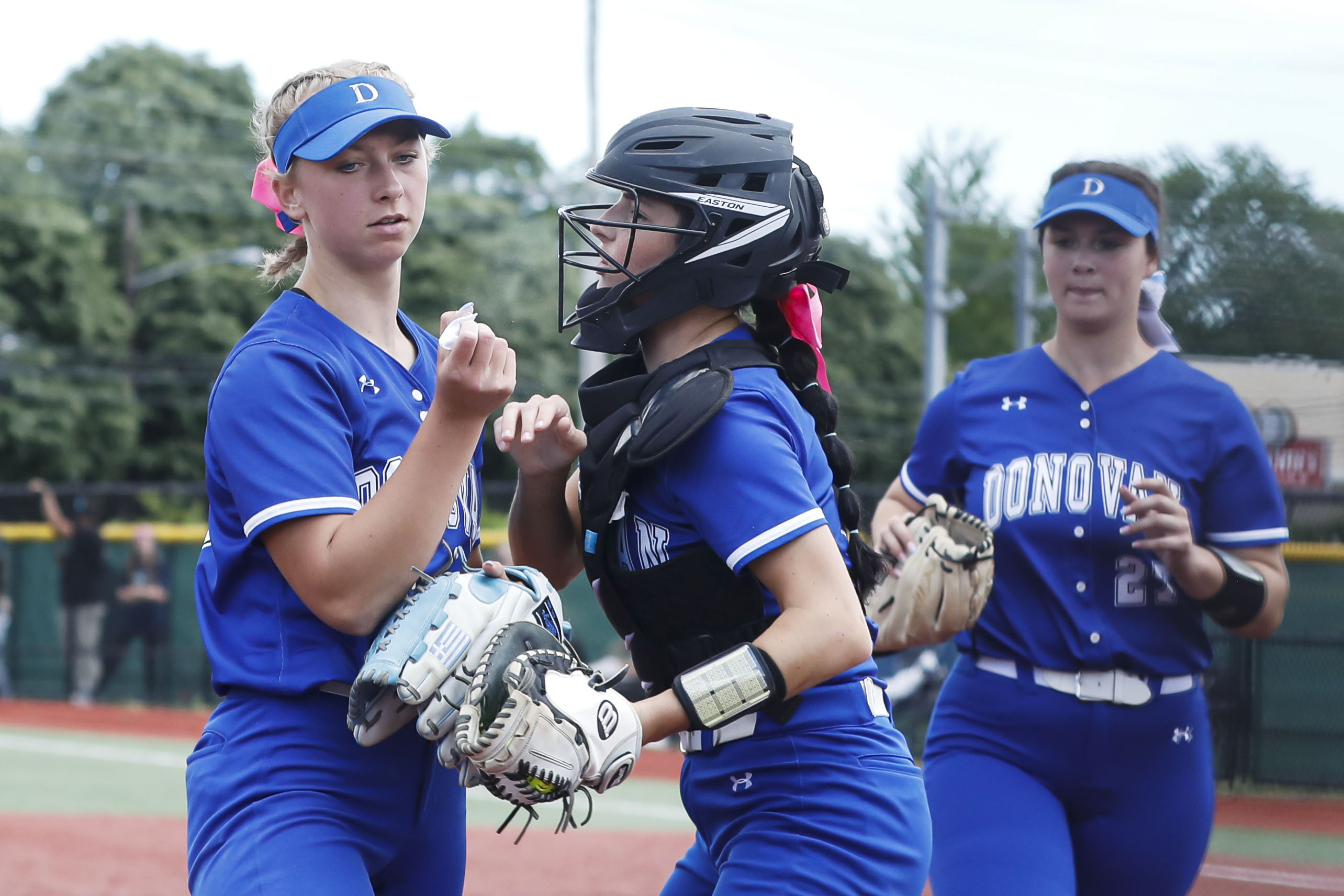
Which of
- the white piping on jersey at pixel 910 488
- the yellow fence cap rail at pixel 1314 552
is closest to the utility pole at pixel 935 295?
the yellow fence cap rail at pixel 1314 552

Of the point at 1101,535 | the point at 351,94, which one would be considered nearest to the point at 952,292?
the point at 1101,535

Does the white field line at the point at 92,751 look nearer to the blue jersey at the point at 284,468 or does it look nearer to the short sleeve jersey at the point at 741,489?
the blue jersey at the point at 284,468

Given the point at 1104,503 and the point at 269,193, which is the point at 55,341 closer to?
the point at 269,193

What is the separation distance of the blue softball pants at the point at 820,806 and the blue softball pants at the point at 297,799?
55cm

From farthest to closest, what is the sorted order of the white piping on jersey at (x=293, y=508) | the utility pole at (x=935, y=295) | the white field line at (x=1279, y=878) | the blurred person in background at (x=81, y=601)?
the utility pole at (x=935, y=295) < the blurred person in background at (x=81, y=601) < the white field line at (x=1279, y=878) < the white piping on jersey at (x=293, y=508)

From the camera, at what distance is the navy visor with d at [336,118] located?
102 inches

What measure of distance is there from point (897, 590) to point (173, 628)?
56.9 ft

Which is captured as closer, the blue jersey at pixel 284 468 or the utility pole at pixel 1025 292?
the blue jersey at pixel 284 468

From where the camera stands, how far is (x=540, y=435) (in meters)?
2.84

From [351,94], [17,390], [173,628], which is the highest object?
[351,94]

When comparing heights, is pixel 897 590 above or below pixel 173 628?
above

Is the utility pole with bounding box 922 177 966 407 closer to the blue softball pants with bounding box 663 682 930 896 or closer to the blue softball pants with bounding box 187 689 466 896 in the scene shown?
the blue softball pants with bounding box 663 682 930 896

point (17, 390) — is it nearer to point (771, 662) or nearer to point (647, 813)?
point (647, 813)

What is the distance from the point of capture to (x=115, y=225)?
41.8m
